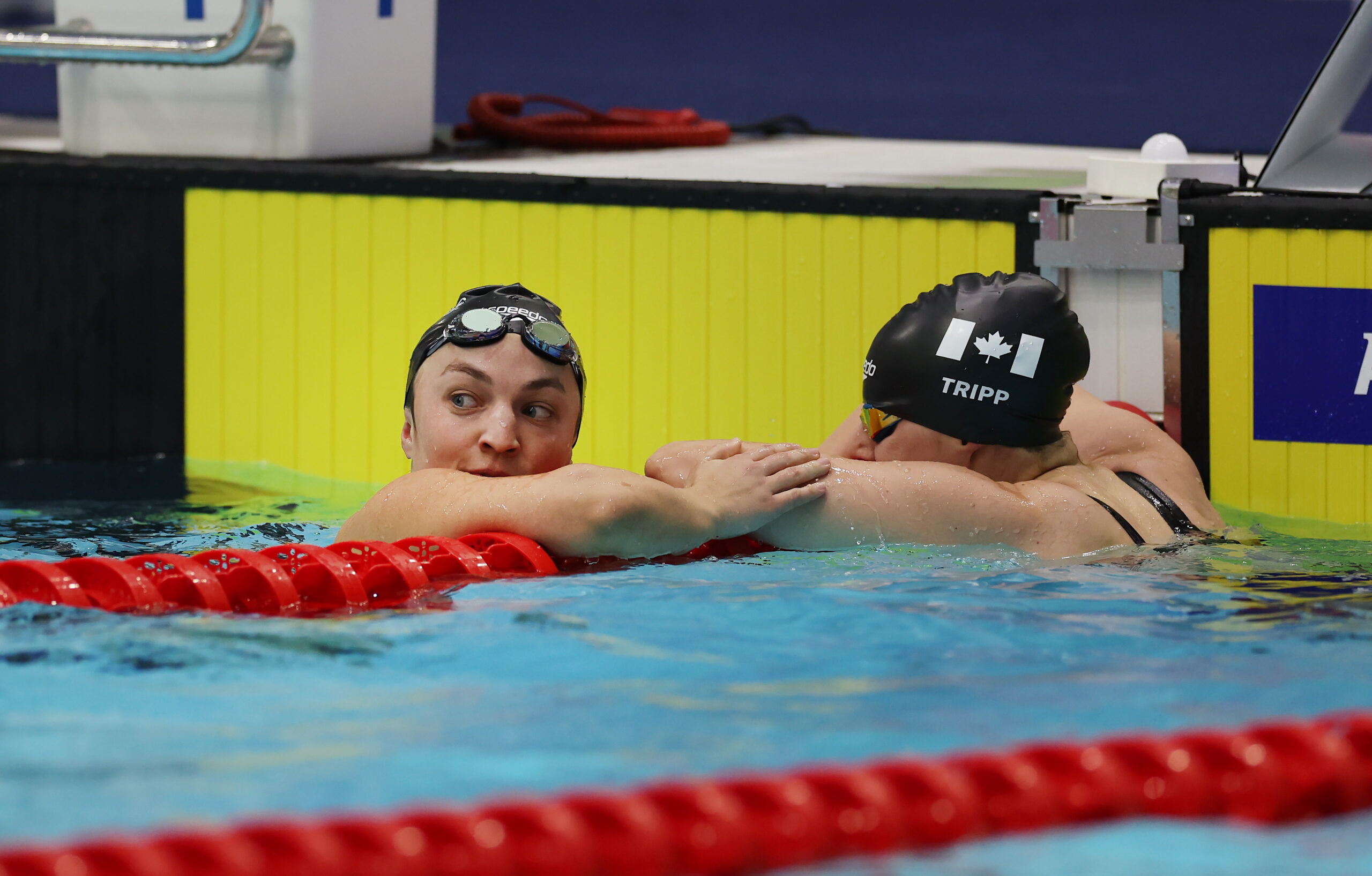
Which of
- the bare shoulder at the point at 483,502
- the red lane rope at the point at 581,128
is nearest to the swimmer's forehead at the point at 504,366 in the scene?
the bare shoulder at the point at 483,502

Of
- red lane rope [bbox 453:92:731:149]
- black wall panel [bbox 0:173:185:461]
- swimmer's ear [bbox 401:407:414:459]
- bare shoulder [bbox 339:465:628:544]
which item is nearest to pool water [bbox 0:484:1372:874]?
bare shoulder [bbox 339:465:628:544]

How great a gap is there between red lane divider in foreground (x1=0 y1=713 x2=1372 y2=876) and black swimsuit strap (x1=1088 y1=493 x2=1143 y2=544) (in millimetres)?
1246

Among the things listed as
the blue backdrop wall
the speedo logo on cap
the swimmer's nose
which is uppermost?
the blue backdrop wall

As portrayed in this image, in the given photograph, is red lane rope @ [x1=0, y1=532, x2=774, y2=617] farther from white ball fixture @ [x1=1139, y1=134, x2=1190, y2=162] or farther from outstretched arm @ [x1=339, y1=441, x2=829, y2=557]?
white ball fixture @ [x1=1139, y1=134, x2=1190, y2=162]

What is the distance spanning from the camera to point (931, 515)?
3303 mm

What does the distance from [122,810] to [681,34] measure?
16166 millimetres

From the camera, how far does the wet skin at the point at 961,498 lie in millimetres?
3312

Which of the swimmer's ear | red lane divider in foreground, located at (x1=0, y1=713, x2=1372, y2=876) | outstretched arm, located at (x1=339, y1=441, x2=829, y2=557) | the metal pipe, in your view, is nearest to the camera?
red lane divider in foreground, located at (x1=0, y1=713, x2=1372, y2=876)

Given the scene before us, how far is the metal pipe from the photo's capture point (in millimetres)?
4684

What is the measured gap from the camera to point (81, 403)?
507 centimetres

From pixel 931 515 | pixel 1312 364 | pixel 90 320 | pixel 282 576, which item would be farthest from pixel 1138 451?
pixel 90 320

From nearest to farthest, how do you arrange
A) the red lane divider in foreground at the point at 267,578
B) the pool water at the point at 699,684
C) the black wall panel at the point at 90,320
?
the pool water at the point at 699,684 → the red lane divider in foreground at the point at 267,578 → the black wall panel at the point at 90,320

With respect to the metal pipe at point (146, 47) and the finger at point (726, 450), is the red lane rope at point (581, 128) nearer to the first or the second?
the metal pipe at point (146, 47)

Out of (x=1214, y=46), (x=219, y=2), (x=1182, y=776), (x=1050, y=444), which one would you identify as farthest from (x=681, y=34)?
(x=1182, y=776)
